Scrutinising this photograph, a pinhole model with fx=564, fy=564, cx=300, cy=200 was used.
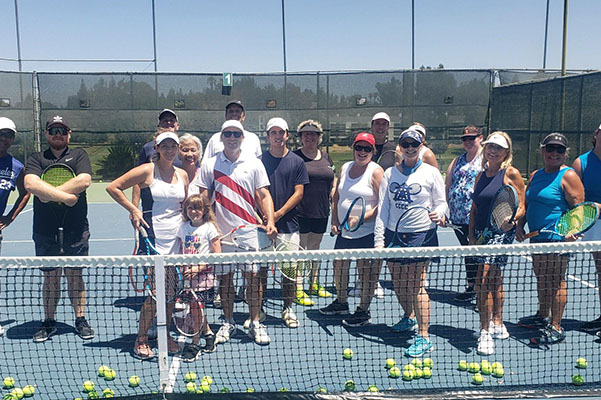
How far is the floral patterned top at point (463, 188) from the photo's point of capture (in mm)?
4656

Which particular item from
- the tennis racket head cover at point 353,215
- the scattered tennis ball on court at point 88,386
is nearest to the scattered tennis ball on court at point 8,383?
the scattered tennis ball on court at point 88,386

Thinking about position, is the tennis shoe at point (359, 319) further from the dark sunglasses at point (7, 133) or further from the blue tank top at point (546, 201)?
the dark sunglasses at point (7, 133)

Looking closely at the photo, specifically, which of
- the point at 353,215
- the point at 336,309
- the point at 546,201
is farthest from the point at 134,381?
the point at 546,201

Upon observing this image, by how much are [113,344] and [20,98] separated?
14.0 m

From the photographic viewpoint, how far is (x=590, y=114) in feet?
40.5

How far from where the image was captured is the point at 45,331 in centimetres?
416

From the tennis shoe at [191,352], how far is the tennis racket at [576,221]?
240cm

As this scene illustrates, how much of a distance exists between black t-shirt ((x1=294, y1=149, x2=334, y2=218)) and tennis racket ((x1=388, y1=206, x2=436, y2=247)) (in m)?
1.07

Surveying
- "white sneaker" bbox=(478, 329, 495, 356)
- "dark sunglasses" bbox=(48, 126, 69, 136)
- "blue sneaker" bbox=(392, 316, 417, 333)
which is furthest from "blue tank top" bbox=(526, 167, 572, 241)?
"dark sunglasses" bbox=(48, 126, 69, 136)

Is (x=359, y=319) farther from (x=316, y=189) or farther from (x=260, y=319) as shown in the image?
(x=316, y=189)

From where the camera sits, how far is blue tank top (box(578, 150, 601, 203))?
13.1 feet

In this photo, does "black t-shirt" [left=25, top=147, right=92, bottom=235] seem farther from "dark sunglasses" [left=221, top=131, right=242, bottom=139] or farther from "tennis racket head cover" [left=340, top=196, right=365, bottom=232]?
"tennis racket head cover" [left=340, top=196, right=365, bottom=232]

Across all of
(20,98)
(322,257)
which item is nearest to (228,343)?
(322,257)

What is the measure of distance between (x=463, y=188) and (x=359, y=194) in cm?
98
